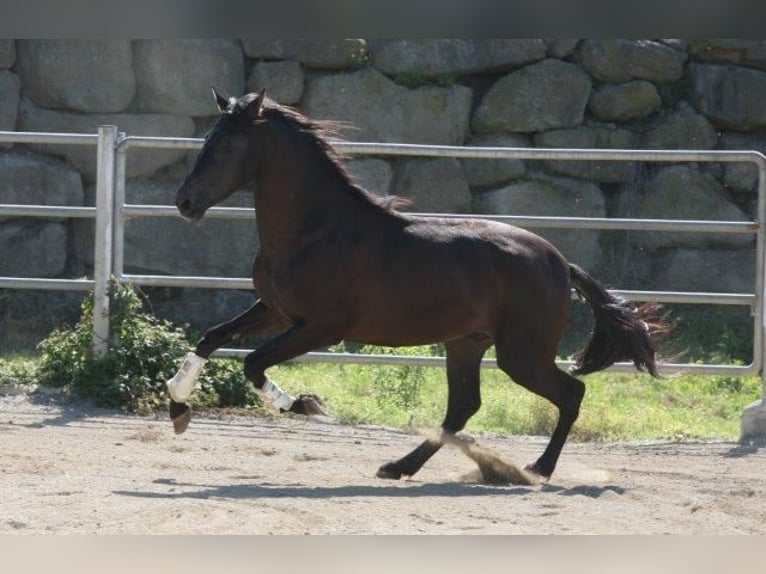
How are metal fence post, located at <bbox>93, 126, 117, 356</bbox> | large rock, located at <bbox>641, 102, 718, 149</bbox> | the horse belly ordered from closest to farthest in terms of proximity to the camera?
the horse belly, metal fence post, located at <bbox>93, 126, 117, 356</bbox>, large rock, located at <bbox>641, 102, 718, 149</bbox>

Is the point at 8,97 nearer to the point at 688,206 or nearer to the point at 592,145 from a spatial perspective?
the point at 592,145

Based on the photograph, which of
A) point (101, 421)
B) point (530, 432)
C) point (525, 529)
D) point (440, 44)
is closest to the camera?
point (525, 529)

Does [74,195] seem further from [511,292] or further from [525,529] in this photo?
[525,529]

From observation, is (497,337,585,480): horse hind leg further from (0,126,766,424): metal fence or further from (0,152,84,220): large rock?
(0,152,84,220): large rock

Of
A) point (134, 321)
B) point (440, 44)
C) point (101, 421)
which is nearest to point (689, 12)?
point (101, 421)

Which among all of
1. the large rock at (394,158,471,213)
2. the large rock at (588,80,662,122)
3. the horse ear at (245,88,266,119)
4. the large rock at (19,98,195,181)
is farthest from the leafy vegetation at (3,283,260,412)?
the large rock at (588,80,662,122)

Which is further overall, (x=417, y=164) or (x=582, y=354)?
(x=417, y=164)

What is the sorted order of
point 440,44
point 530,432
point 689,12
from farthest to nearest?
point 440,44 → point 530,432 → point 689,12

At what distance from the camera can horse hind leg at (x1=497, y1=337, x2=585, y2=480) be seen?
6039mm

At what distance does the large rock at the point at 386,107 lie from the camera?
10961mm

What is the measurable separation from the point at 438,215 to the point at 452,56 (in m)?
3.53

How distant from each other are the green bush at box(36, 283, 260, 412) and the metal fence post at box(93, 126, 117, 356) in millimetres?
50

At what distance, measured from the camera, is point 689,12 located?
1592 millimetres

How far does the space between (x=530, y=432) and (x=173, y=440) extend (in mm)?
2394
